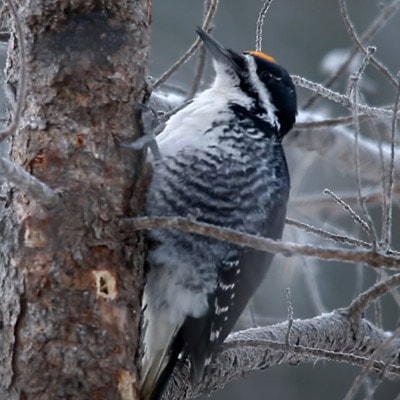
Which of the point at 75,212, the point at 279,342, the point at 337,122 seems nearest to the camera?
the point at 75,212

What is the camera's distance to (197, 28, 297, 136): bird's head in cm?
285

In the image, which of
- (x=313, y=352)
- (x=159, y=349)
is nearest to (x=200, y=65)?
(x=159, y=349)

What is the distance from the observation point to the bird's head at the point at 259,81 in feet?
9.36

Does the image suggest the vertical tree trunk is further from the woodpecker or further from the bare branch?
the bare branch

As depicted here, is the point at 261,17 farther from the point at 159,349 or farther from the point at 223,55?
the point at 159,349

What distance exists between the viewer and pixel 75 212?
7.01 ft

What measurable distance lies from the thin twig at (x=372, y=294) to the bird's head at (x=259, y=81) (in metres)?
0.62

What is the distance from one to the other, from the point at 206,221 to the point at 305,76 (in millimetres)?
3674

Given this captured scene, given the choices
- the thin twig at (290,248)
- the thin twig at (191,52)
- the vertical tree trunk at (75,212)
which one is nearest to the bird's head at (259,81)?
the thin twig at (191,52)

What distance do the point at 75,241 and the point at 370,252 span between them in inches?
27.4

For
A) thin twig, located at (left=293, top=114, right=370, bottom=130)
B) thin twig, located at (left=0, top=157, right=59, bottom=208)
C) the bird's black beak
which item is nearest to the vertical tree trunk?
thin twig, located at (left=0, top=157, right=59, bottom=208)

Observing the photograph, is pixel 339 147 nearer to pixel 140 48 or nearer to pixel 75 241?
pixel 140 48

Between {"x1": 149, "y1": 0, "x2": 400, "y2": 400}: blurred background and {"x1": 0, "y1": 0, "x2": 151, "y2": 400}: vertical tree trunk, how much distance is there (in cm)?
253

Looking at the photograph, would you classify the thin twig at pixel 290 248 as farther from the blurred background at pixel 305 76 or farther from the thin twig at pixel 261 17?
the blurred background at pixel 305 76
